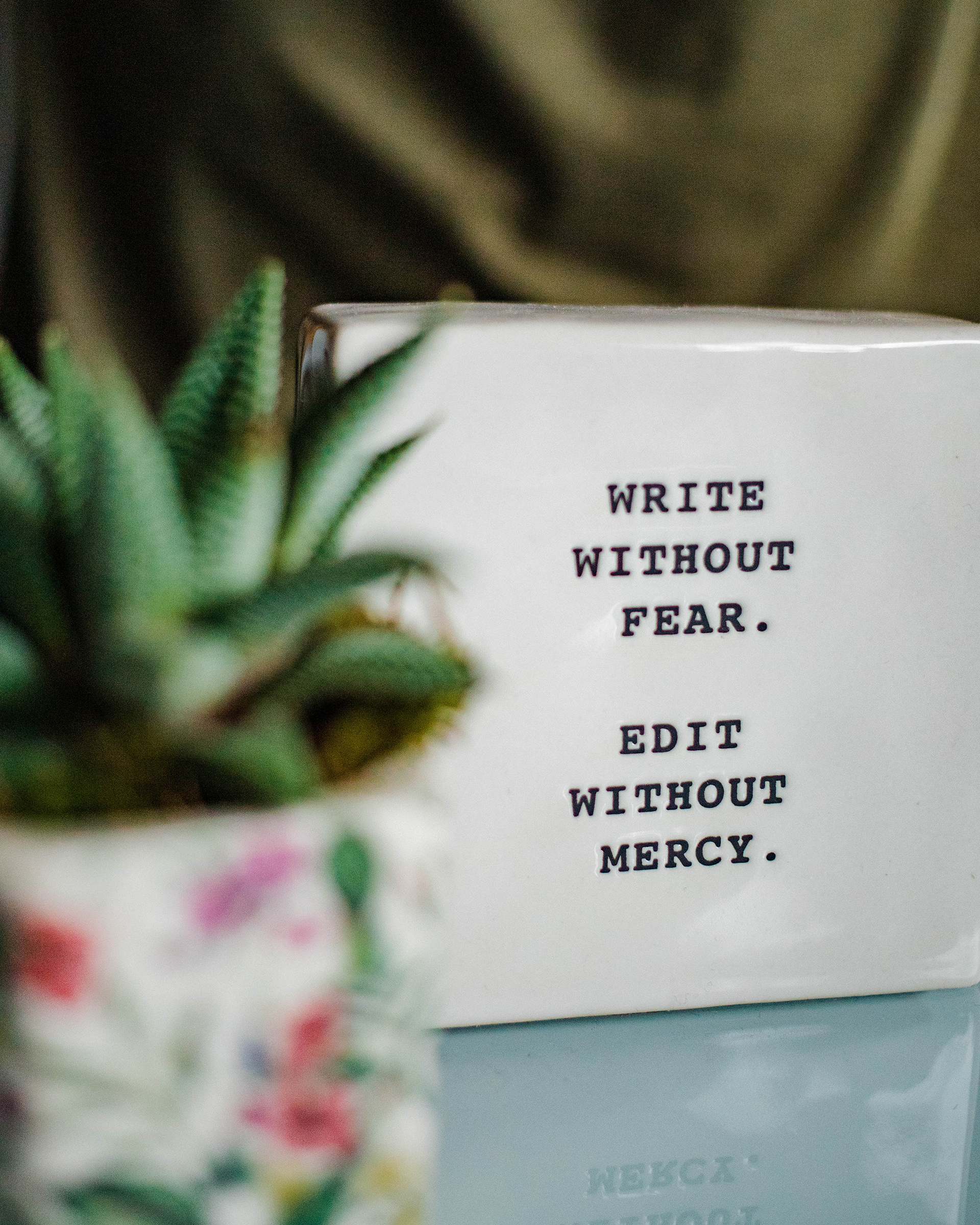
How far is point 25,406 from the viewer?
15.8 inches

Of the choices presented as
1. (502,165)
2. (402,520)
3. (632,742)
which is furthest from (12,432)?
(502,165)

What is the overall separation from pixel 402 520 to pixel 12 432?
0.17m

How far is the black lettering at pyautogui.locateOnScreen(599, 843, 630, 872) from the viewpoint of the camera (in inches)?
21.9

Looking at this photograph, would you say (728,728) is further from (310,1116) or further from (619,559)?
(310,1116)

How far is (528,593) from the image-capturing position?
1.74 feet

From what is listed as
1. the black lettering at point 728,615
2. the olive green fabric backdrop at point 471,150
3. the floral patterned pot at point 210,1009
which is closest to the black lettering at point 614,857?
the black lettering at point 728,615

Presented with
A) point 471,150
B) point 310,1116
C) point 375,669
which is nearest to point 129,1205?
point 310,1116

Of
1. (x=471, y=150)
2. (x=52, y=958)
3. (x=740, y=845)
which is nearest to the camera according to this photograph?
(x=52, y=958)

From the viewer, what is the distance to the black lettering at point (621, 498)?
532 mm

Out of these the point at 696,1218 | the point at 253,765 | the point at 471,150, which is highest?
the point at 471,150

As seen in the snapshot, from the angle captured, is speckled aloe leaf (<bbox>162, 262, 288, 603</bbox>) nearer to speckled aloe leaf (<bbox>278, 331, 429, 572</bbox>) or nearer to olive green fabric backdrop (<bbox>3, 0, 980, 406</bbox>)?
speckled aloe leaf (<bbox>278, 331, 429, 572</bbox>)

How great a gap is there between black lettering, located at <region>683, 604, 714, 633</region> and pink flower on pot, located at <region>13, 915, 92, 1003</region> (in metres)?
0.31

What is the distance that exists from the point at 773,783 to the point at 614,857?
0.08 metres

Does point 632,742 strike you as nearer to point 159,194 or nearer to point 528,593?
point 528,593
